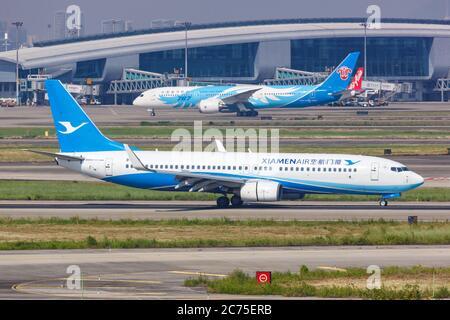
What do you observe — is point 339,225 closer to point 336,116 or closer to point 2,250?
point 2,250

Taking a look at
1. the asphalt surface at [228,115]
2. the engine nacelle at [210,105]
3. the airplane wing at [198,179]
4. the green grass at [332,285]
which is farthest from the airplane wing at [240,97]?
the green grass at [332,285]

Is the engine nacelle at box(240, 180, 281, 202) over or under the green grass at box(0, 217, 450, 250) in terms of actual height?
over

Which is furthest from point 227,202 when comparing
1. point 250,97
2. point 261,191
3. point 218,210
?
point 250,97

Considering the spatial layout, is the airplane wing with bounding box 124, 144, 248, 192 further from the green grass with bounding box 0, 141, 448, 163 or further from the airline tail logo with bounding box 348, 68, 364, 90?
the airline tail logo with bounding box 348, 68, 364, 90

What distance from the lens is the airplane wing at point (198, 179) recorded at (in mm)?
61844

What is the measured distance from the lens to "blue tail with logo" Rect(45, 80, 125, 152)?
6581cm

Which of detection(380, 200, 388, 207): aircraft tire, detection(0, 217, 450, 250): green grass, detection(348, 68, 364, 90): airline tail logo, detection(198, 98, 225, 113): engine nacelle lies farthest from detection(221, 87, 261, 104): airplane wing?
detection(0, 217, 450, 250): green grass

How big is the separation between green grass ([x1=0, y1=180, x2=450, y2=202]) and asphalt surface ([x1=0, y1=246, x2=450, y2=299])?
22544 millimetres

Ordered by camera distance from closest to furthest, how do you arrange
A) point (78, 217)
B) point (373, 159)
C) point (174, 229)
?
1. point (174, 229)
2. point (78, 217)
3. point (373, 159)

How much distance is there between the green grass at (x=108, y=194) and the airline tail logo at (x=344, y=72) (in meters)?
82.9

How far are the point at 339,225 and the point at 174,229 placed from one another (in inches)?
326

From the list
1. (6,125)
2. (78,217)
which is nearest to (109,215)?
(78,217)

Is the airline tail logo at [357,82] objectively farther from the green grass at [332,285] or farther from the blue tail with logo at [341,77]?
the green grass at [332,285]

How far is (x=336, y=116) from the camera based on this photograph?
526 ft
